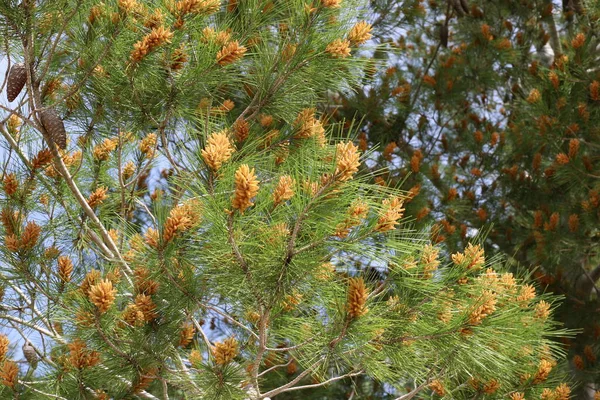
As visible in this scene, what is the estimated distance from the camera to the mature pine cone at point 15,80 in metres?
1.81

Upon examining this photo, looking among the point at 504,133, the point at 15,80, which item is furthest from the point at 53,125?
the point at 504,133

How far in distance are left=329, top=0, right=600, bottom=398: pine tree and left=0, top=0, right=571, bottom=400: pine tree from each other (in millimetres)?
769

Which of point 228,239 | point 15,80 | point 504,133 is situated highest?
point 15,80

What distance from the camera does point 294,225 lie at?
1504 millimetres

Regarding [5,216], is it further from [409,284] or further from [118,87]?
[409,284]

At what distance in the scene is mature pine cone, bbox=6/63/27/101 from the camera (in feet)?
5.93

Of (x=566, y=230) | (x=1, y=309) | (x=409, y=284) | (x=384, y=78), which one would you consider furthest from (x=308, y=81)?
(x=384, y=78)

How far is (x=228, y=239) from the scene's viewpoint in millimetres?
1493

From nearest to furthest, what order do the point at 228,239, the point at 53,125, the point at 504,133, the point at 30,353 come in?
the point at 228,239 → the point at 53,125 → the point at 30,353 → the point at 504,133

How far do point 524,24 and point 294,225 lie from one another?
324 centimetres

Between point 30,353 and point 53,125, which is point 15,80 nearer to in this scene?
point 53,125

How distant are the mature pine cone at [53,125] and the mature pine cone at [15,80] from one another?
0.10 metres

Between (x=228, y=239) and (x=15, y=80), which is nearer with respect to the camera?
(x=228, y=239)

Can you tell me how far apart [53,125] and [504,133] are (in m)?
2.70
